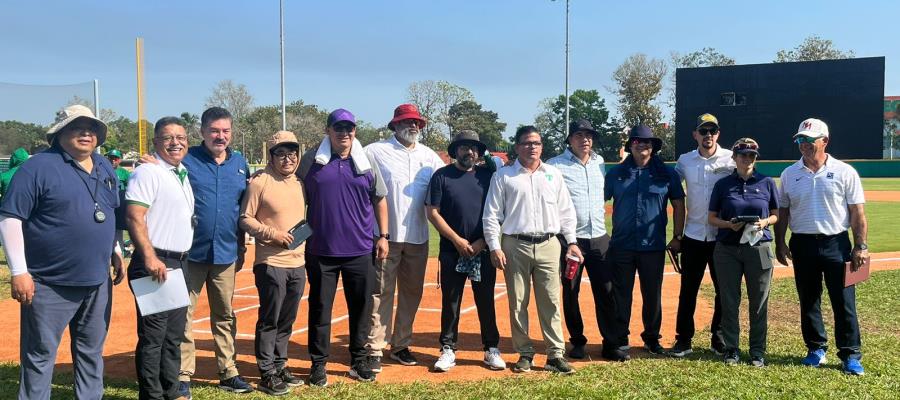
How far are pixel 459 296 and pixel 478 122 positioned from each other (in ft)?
220

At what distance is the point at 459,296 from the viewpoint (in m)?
5.84

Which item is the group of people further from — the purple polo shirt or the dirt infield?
the dirt infield

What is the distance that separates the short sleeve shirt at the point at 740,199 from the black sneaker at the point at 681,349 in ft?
3.38

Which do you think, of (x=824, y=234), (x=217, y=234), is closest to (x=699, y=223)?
(x=824, y=234)

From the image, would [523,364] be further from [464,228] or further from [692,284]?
[692,284]

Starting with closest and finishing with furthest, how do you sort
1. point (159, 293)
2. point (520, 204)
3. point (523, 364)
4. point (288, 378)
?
1. point (159, 293)
2. point (288, 378)
3. point (520, 204)
4. point (523, 364)

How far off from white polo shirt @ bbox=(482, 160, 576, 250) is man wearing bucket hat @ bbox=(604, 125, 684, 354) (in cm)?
75

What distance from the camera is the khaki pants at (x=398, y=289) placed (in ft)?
19.3

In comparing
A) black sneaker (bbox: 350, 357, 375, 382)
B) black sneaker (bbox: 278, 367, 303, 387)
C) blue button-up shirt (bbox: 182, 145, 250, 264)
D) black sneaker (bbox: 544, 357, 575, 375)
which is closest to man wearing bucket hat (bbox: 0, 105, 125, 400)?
blue button-up shirt (bbox: 182, 145, 250, 264)

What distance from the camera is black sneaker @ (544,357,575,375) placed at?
550 centimetres

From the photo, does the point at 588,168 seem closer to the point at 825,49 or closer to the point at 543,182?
the point at 543,182

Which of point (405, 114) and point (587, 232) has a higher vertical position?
point (405, 114)

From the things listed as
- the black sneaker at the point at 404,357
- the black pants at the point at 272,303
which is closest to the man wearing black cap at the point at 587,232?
the black sneaker at the point at 404,357

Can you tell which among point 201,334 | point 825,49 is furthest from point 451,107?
point 201,334
